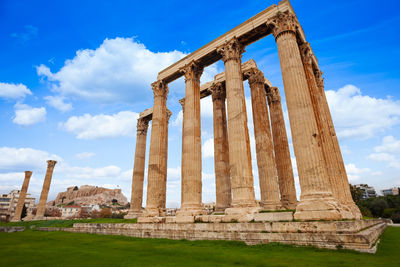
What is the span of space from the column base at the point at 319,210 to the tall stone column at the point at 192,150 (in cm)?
825

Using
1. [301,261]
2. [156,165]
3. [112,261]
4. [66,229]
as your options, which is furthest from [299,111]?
[66,229]

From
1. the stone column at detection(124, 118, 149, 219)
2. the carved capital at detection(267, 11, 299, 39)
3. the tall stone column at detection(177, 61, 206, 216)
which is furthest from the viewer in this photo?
the stone column at detection(124, 118, 149, 219)

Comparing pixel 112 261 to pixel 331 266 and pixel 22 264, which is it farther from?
pixel 331 266

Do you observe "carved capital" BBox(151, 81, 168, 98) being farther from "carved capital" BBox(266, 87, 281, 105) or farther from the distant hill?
the distant hill

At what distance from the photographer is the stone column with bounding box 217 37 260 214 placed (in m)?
15.1

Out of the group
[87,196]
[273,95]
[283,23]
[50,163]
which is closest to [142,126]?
[273,95]

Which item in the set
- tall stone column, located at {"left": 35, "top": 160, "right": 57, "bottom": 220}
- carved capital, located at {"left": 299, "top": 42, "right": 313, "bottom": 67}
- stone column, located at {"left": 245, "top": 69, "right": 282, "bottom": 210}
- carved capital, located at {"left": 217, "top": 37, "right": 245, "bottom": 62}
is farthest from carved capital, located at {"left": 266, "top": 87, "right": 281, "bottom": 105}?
tall stone column, located at {"left": 35, "top": 160, "right": 57, "bottom": 220}

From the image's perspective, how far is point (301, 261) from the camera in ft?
23.1

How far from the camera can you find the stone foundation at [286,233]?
8586 mm

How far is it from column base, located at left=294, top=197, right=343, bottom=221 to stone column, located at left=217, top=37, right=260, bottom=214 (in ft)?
10.6

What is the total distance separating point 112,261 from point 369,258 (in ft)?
27.7

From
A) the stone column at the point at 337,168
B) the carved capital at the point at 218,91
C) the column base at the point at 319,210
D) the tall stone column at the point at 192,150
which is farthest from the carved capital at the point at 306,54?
the column base at the point at 319,210

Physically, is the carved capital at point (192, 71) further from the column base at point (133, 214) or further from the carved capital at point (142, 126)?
the column base at point (133, 214)

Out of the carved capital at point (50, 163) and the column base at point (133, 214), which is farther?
the carved capital at point (50, 163)
